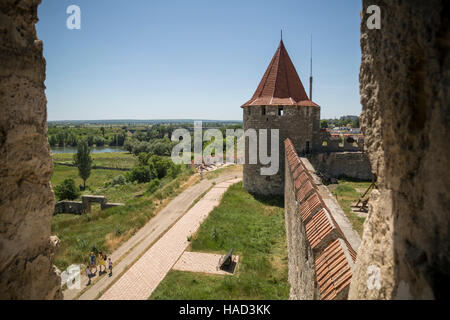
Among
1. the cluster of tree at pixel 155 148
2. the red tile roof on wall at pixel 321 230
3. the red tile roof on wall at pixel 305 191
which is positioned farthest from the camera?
the cluster of tree at pixel 155 148

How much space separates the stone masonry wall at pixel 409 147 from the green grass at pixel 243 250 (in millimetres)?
5487

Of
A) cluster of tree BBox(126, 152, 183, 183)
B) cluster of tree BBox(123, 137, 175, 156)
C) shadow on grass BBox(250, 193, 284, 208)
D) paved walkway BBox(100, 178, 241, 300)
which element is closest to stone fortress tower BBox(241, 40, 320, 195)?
shadow on grass BBox(250, 193, 284, 208)

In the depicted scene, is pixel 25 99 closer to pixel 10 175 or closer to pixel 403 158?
pixel 10 175

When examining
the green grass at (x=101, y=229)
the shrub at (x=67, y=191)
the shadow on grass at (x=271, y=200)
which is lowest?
the shrub at (x=67, y=191)

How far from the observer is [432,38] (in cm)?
127

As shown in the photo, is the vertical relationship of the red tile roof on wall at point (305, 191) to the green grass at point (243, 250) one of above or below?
above

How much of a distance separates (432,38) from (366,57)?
789 mm

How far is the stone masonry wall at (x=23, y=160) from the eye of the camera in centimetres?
195

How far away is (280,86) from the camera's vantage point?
14.3m

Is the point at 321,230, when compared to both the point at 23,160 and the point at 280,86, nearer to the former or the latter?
the point at 23,160

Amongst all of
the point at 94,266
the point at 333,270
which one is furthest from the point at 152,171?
the point at 333,270

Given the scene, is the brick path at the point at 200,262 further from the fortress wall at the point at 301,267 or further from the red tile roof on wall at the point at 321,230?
the red tile roof on wall at the point at 321,230

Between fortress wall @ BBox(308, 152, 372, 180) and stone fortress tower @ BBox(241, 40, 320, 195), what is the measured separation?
3.48m

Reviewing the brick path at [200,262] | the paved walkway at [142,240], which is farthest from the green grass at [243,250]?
the paved walkway at [142,240]
